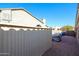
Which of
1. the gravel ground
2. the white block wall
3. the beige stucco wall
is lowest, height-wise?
the gravel ground

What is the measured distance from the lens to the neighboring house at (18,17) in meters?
5.95

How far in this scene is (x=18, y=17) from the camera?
6996 mm

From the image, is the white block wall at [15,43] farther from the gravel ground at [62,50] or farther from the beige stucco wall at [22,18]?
the beige stucco wall at [22,18]

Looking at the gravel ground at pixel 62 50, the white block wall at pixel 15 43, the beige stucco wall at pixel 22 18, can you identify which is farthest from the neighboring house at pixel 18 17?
the white block wall at pixel 15 43

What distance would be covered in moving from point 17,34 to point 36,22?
18.6 feet

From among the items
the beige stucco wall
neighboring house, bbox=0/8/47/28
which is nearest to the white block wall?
neighboring house, bbox=0/8/47/28

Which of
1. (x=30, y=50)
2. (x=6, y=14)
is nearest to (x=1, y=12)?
(x=6, y=14)

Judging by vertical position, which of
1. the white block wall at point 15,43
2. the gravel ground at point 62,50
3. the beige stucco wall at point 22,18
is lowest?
the gravel ground at point 62,50

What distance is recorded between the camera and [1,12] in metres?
6.31

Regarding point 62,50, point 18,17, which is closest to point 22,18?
point 18,17

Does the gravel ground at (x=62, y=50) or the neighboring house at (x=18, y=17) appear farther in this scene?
the neighboring house at (x=18, y=17)

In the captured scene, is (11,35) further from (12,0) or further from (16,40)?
(12,0)

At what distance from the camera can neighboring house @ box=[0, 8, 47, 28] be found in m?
5.95

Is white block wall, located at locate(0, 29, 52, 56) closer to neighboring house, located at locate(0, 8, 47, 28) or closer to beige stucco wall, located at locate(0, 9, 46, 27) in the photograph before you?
neighboring house, located at locate(0, 8, 47, 28)
